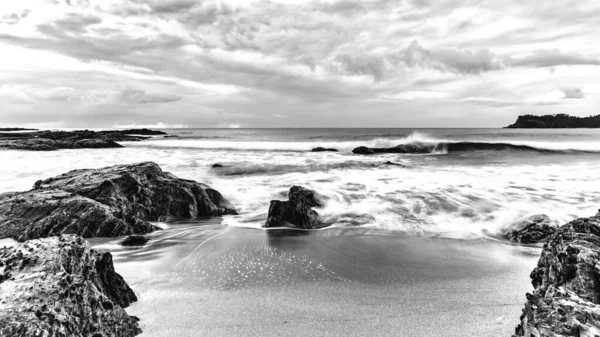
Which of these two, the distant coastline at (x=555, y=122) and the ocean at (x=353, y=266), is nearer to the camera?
the ocean at (x=353, y=266)

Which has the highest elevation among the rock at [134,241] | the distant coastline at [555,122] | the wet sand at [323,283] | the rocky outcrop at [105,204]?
the distant coastline at [555,122]

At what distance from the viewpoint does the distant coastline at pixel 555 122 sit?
413 ft

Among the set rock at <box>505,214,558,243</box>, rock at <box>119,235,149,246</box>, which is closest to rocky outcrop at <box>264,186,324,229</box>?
rock at <box>119,235,149,246</box>

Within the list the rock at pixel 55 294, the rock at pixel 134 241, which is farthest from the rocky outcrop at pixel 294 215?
the rock at pixel 55 294

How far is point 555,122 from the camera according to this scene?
416 ft

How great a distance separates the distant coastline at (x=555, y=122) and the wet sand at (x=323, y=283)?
15090 cm

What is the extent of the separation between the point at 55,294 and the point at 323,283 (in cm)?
297

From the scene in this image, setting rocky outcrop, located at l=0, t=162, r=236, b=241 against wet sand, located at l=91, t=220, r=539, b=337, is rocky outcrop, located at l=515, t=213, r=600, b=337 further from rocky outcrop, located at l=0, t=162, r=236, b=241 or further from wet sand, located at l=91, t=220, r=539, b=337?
rocky outcrop, located at l=0, t=162, r=236, b=241

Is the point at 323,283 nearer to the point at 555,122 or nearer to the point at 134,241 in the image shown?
the point at 134,241

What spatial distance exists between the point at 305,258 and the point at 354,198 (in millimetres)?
4472

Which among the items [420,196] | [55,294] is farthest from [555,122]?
[55,294]

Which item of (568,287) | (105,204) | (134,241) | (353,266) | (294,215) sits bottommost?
(353,266)

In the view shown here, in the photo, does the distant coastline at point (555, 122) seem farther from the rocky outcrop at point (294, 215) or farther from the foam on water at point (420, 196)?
the rocky outcrop at point (294, 215)

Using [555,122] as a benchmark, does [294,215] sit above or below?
below
